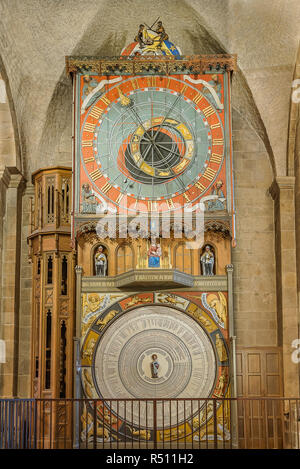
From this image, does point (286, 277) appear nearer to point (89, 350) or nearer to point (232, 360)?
point (232, 360)

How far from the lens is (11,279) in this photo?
16594 mm

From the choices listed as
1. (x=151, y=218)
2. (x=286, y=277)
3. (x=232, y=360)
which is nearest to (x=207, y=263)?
(x=151, y=218)

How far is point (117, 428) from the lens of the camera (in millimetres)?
14742

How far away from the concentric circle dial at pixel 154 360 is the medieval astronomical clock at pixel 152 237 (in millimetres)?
19

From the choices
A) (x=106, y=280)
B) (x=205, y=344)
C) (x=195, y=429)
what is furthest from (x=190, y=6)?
(x=195, y=429)

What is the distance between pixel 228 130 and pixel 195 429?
5.93 m

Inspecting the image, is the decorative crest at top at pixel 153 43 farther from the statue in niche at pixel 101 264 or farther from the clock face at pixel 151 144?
the statue in niche at pixel 101 264

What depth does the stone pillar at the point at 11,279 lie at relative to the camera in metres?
16.1

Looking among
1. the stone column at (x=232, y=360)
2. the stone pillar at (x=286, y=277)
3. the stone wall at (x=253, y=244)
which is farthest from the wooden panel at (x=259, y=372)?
the stone column at (x=232, y=360)

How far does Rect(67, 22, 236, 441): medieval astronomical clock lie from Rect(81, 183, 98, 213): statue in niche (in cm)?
2

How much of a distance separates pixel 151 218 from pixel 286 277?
309 cm

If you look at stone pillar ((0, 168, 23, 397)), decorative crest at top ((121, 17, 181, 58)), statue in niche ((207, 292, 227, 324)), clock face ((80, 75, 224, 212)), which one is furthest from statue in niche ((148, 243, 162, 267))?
decorative crest at top ((121, 17, 181, 58))

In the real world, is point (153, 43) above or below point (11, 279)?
above

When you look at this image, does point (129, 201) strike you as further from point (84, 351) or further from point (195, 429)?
point (195, 429)
